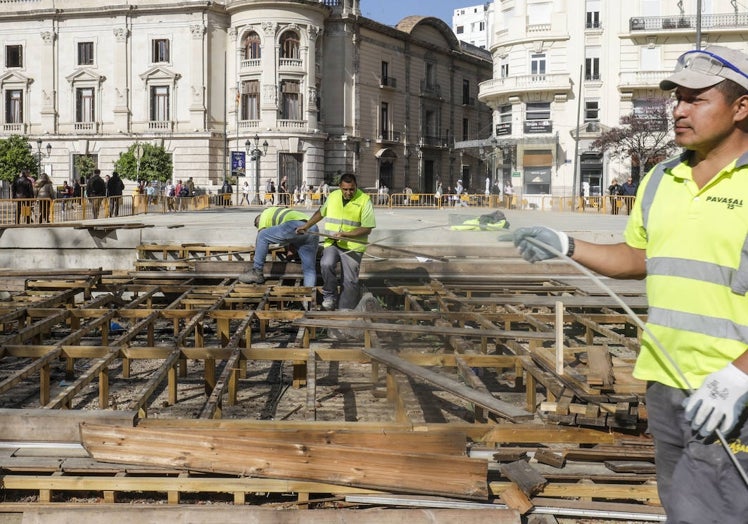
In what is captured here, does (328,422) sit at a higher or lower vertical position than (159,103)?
lower

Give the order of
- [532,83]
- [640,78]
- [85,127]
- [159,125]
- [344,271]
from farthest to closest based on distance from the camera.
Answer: [85,127], [159,125], [532,83], [640,78], [344,271]

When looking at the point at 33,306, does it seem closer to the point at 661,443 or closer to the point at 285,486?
the point at 285,486

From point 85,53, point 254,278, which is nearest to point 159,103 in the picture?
point 85,53

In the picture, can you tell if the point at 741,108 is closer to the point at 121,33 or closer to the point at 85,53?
the point at 121,33

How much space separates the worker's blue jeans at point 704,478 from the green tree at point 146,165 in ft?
132

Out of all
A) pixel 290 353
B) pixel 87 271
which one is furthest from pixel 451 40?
pixel 290 353

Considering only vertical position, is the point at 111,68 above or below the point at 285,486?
above

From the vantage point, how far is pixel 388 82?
51.2 m

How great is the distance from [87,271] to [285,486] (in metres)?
8.06

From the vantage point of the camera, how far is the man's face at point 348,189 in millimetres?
9477

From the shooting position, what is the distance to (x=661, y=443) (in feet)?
9.43

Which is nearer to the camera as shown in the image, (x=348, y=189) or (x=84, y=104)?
(x=348, y=189)

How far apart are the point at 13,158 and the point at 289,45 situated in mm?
15175

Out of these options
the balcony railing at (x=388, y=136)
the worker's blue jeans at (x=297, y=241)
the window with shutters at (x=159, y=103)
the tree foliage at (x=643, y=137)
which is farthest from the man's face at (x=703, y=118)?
the balcony railing at (x=388, y=136)
